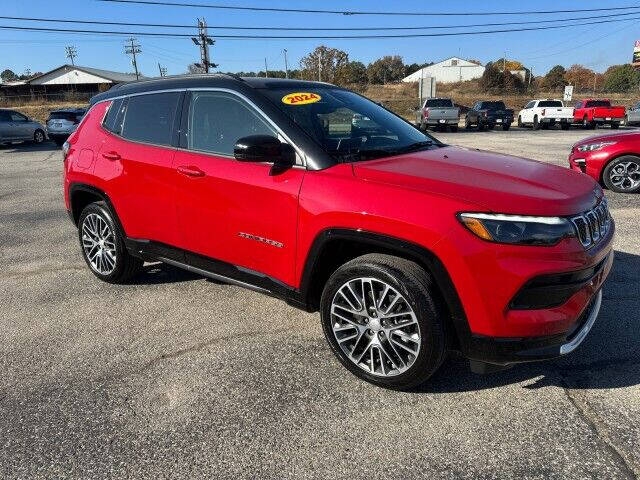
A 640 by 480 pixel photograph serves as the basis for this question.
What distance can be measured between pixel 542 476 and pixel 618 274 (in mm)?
3008

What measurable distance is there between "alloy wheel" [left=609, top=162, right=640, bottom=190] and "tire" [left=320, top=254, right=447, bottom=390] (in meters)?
7.22

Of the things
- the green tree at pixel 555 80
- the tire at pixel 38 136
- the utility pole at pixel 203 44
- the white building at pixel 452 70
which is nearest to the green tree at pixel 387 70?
the white building at pixel 452 70

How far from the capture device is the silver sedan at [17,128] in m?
20.3

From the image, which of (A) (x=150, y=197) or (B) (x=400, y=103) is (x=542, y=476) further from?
(B) (x=400, y=103)

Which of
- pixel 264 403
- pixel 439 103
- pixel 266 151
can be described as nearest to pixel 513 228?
pixel 266 151

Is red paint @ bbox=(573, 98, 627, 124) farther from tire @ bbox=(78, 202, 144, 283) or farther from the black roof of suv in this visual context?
tire @ bbox=(78, 202, 144, 283)

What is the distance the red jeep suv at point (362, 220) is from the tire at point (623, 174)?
18.9ft

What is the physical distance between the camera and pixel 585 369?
306cm

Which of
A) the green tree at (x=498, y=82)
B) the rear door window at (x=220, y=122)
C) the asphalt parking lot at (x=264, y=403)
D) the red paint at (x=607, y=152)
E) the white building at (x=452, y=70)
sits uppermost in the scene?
the white building at (x=452, y=70)

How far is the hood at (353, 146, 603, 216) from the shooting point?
2492mm

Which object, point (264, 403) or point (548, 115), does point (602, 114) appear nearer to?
point (548, 115)

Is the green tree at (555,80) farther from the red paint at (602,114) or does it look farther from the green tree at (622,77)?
the red paint at (602,114)

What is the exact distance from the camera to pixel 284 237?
3.09m

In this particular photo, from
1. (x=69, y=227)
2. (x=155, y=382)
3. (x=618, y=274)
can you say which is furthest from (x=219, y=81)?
(x=69, y=227)
